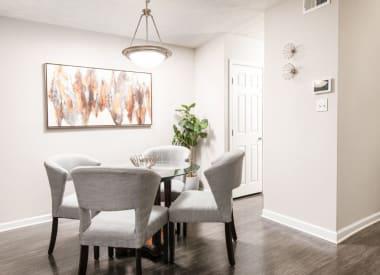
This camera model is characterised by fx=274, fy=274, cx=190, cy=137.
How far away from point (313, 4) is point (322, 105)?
101 centimetres

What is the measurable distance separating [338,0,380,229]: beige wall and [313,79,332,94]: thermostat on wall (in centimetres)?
10

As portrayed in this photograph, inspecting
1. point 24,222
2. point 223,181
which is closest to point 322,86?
point 223,181

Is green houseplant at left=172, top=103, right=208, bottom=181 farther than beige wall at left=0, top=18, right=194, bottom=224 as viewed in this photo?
Yes

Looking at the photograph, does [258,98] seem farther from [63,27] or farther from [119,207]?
[119,207]

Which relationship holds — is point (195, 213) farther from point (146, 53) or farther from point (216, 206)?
point (146, 53)

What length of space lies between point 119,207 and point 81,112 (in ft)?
7.11

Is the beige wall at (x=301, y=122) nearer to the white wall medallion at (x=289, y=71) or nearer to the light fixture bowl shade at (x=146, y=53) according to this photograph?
the white wall medallion at (x=289, y=71)

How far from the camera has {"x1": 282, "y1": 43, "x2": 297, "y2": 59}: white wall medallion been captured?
9.64 ft

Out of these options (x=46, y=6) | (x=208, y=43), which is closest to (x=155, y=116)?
(x=208, y=43)

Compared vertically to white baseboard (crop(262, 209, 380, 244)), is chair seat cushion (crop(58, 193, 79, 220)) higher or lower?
higher

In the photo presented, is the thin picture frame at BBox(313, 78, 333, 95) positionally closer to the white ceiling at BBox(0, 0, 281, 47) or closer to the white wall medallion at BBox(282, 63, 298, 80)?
the white wall medallion at BBox(282, 63, 298, 80)

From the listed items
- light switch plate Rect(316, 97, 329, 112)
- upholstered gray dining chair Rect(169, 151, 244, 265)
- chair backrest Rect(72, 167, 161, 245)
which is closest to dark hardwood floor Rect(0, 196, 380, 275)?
upholstered gray dining chair Rect(169, 151, 244, 265)

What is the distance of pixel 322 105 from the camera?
8.82ft

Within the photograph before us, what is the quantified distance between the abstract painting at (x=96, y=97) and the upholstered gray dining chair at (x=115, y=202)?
1924 millimetres
